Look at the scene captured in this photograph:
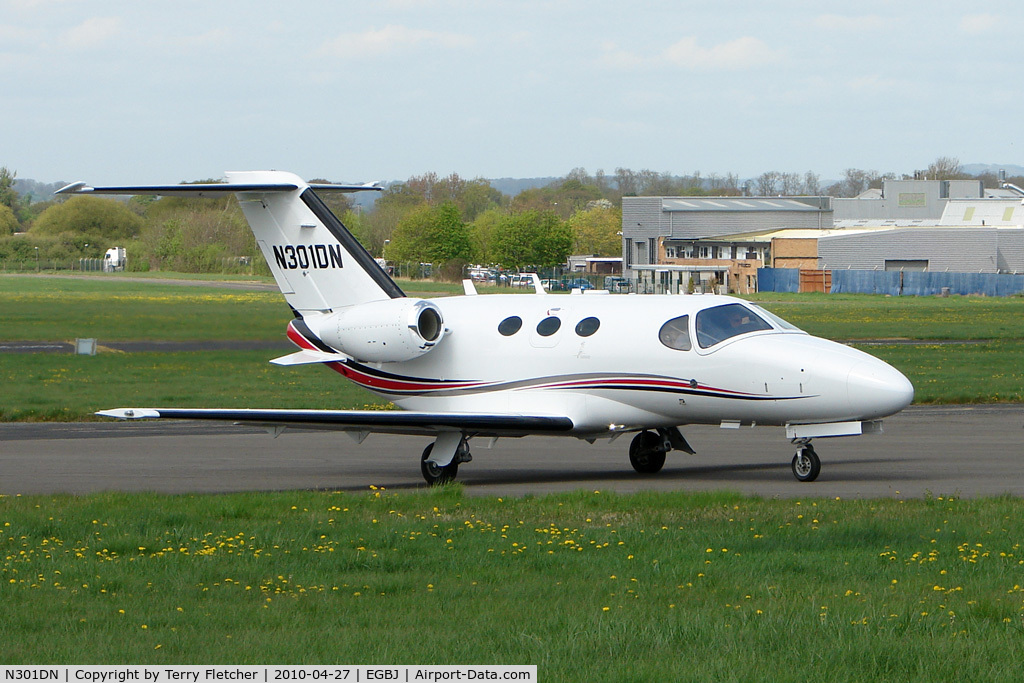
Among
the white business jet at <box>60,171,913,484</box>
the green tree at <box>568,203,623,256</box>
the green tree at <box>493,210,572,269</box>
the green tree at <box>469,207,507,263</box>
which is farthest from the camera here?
the green tree at <box>568,203,623,256</box>

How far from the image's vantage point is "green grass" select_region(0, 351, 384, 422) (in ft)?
89.1

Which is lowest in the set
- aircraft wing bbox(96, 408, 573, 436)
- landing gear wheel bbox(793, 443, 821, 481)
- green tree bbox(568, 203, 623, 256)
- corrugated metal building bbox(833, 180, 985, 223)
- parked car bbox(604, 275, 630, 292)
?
landing gear wheel bbox(793, 443, 821, 481)

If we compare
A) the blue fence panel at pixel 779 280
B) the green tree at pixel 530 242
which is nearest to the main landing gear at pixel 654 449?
the blue fence panel at pixel 779 280

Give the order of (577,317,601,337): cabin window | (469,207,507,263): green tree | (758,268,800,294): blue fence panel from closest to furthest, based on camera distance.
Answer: (577,317,601,337): cabin window
(758,268,800,294): blue fence panel
(469,207,507,263): green tree

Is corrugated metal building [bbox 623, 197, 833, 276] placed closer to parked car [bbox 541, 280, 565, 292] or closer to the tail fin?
parked car [bbox 541, 280, 565, 292]

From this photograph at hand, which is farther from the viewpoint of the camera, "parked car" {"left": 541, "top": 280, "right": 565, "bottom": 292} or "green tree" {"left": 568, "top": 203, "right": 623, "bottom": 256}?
"green tree" {"left": 568, "top": 203, "right": 623, "bottom": 256}

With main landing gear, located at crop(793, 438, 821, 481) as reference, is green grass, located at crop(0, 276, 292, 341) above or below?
above

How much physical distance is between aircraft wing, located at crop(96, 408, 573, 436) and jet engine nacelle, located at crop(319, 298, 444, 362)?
151cm

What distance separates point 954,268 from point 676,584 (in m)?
98.8

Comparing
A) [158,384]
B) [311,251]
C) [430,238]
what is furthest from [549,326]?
[430,238]

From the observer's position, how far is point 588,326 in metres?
17.2

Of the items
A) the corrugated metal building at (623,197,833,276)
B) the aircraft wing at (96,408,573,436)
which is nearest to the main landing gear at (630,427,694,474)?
the aircraft wing at (96,408,573,436)

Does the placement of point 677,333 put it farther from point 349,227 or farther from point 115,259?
point 349,227

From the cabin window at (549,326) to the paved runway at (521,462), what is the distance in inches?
80.9
